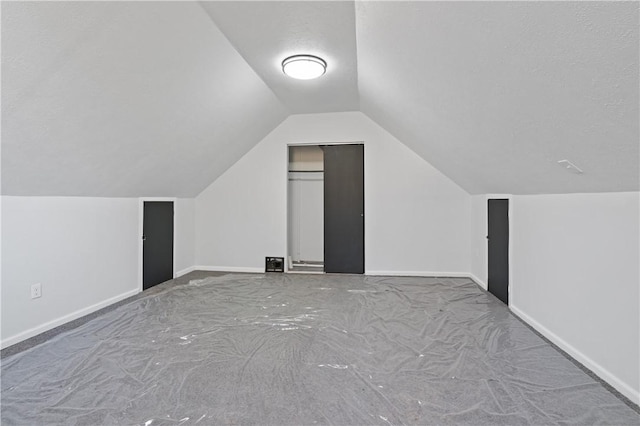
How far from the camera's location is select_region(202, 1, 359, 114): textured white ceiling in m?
2.07

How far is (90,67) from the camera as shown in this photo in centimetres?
186

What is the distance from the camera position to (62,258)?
278 centimetres

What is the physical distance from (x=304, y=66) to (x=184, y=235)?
3.14 meters

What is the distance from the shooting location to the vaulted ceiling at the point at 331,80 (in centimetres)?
123

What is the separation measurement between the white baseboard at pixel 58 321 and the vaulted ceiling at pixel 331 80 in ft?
3.58

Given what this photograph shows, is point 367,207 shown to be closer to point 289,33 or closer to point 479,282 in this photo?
point 479,282

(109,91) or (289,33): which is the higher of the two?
(289,33)

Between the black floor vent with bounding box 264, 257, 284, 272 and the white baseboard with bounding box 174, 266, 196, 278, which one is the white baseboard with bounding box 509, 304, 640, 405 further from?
the white baseboard with bounding box 174, 266, 196, 278

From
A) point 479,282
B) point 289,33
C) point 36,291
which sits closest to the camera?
point 289,33

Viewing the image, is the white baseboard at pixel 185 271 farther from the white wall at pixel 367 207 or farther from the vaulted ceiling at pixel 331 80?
the vaulted ceiling at pixel 331 80

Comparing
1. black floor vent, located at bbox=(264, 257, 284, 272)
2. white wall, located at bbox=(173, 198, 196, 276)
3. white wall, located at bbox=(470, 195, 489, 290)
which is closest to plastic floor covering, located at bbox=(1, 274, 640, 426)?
white wall, located at bbox=(470, 195, 489, 290)

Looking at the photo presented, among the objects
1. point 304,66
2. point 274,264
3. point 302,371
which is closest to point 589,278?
point 302,371

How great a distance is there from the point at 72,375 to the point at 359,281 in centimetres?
315

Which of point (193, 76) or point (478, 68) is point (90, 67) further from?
point (478, 68)
